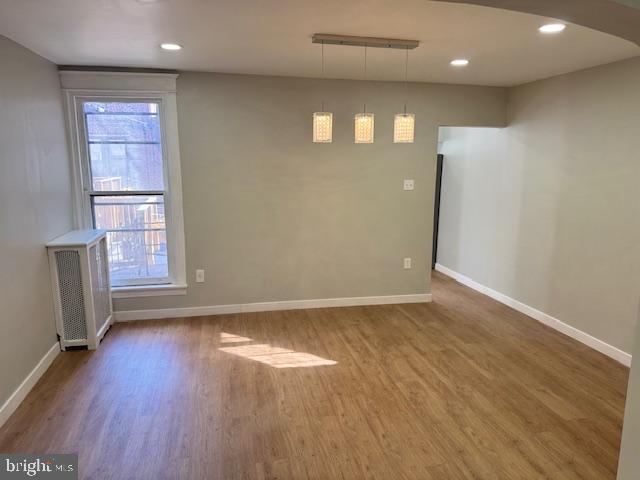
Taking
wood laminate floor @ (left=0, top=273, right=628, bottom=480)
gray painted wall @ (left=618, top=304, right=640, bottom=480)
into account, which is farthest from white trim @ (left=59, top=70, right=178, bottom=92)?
gray painted wall @ (left=618, top=304, right=640, bottom=480)

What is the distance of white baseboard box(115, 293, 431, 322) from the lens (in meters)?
4.21

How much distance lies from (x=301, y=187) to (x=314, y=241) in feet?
1.89

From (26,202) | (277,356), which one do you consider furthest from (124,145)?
(277,356)

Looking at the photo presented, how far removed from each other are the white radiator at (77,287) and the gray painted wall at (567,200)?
13.4 feet

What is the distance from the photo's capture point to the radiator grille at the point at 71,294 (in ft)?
11.0

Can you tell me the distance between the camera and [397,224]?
15.2ft

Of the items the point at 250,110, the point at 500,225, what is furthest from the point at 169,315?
the point at 500,225

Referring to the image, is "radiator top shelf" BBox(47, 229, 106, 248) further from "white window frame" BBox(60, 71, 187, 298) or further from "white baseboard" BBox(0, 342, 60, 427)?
"white baseboard" BBox(0, 342, 60, 427)

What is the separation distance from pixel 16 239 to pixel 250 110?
2.23 meters

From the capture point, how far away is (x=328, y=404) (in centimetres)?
277

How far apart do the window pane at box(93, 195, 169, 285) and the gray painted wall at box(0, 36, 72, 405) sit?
46 centimetres

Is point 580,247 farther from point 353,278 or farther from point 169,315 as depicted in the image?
point 169,315

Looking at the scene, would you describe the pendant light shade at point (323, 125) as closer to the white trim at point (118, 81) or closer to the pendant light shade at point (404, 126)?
the pendant light shade at point (404, 126)

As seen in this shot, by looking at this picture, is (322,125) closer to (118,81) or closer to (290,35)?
(290,35)
